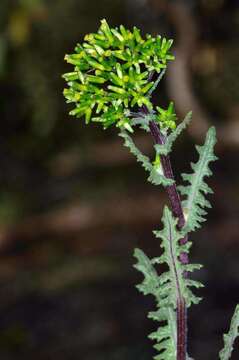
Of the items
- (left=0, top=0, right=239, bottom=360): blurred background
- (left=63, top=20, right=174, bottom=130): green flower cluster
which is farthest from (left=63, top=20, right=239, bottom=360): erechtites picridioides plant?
(left=0, top=0, right=239, bottom=360): blurred background

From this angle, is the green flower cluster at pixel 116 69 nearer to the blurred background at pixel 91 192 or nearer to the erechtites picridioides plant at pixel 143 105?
the erechtites picridioides plant at pixel 143 105

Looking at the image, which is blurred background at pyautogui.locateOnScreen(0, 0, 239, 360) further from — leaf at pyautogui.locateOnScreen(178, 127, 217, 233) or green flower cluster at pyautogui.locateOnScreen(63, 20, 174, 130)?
green flower cluster at pyautogui.locateOnScreen(63, 20, 174, 130)

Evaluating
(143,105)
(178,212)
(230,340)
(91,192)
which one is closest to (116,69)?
(143,105)

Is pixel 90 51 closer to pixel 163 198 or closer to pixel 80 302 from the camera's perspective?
pixel 80 302

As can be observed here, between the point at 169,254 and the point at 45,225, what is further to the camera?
the point at 45,225

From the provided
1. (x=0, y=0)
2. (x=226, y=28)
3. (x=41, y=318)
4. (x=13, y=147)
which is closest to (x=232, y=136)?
(x=226, y=28)

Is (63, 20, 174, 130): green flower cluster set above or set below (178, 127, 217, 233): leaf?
above

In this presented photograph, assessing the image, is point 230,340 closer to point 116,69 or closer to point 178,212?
point 178,212
